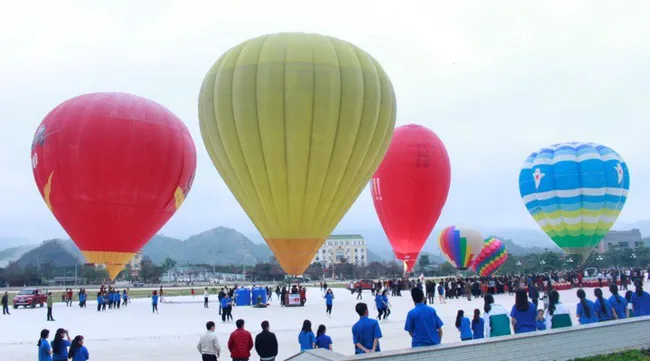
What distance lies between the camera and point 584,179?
32.5m

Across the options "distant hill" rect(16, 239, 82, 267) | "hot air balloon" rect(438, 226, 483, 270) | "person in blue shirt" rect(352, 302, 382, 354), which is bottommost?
"person in blue shirt" rect(352, 302, 382, 354)

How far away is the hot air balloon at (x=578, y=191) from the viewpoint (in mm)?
32531

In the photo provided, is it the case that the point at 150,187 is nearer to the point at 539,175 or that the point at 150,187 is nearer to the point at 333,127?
the point at 333,127

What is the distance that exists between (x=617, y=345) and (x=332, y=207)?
37.0 feet

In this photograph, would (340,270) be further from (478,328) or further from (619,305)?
(478,328)

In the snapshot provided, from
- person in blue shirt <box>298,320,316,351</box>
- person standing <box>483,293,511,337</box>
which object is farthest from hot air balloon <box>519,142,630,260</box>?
person in blue shirt <box>298,320,316,351</box>

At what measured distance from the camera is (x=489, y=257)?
5119 centimetres

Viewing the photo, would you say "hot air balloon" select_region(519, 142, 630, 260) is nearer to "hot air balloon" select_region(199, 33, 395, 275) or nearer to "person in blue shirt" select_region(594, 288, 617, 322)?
Result: "hot air balloon" select_region(199, 33, 395, 275)

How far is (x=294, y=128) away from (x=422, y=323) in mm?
11544

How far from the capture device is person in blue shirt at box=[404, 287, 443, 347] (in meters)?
6.98

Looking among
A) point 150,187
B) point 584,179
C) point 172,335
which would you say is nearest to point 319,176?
point 172,335

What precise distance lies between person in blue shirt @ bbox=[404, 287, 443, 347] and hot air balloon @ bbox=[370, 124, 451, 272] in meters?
22.6

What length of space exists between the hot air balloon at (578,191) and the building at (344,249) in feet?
409

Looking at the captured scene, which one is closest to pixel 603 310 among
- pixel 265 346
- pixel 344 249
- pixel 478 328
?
pixel 478 328
